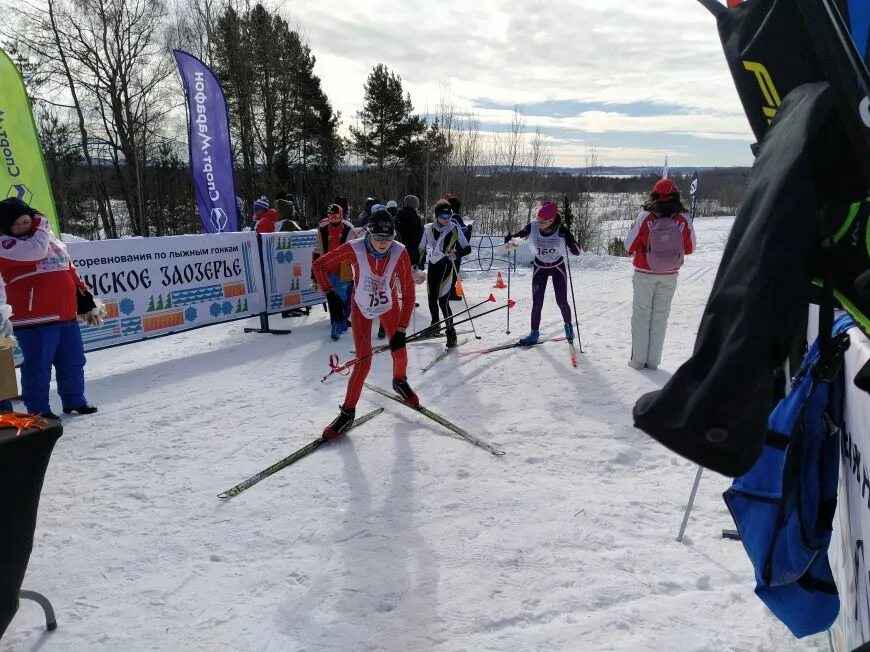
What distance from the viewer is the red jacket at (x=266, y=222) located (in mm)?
10602

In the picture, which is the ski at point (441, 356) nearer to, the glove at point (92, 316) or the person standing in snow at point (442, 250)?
the person standing in snow at point (442, 250)

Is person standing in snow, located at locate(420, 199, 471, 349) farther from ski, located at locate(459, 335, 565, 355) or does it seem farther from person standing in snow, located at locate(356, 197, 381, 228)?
person standing in snow, located at locate(356, 197, 381, 228)

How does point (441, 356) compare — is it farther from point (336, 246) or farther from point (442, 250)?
point (336, 246)

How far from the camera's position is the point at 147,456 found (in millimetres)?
4859

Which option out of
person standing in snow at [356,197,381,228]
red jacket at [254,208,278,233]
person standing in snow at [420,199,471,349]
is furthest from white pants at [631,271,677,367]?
red jacket at [254,208,278,233]

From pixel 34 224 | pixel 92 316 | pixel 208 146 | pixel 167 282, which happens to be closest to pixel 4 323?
pixel 34 224

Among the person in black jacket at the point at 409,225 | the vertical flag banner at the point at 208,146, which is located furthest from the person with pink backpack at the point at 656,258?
the vertical flag banner at the point at 208,146

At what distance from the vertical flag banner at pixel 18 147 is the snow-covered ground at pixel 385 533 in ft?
9.13

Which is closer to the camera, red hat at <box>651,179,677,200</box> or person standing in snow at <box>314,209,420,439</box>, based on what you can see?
person standing in snow at <box>314,209,420,439</box>

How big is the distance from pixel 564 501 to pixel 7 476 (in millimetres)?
3197

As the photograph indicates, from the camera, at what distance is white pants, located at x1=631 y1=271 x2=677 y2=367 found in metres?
6.82

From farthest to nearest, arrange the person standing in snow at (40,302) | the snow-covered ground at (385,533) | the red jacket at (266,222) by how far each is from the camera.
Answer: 1. the red jacket at (266,222)
2. the person standing in snow at (40,302)
3. the snow-covered ground at (385,533)

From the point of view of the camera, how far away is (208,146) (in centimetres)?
1209

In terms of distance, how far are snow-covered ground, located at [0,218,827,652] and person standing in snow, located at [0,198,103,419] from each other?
0.57 meters
